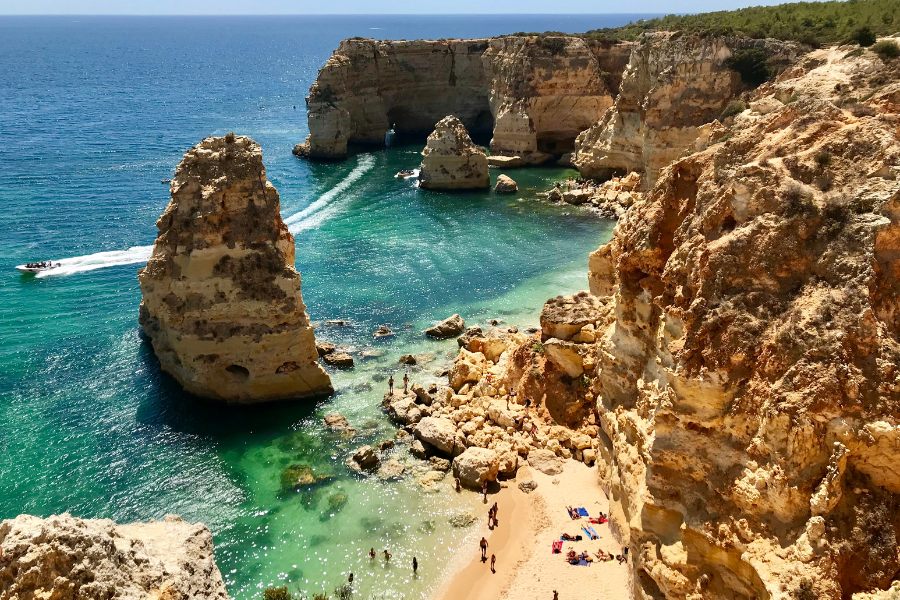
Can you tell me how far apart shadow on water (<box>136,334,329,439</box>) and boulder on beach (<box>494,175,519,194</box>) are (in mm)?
39129

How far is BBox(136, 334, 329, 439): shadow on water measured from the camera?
27.4 m

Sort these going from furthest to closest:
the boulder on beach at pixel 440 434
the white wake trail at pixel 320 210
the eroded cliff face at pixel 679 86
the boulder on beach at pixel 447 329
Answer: the white wake trail at pixel 320 210, the eroded cliff face at pixel 679 86, the boulder on beach at pixel 447 329, the boulder on beach at pixel 440 434

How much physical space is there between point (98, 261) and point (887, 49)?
4829 cm

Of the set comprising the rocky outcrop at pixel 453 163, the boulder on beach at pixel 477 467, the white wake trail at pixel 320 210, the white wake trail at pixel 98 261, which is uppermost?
the rocky outcrop at pixel 453 163

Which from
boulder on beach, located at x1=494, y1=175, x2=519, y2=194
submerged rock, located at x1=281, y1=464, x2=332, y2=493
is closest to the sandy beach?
submerged rock, located at x1=281, y1=464, x2=332, y2=493

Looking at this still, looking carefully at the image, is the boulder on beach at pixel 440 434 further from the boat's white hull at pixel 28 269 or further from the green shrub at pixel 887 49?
the boat's white hull at pixel 28 269

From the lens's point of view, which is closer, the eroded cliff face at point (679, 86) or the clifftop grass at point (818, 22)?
the clifftop grass at point (818, 22)

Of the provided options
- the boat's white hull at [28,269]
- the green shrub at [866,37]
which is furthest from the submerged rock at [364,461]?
the green shrub at [866,37]

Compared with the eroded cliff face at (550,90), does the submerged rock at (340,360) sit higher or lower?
lower

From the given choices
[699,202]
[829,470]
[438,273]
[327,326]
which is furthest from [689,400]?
[438,273]

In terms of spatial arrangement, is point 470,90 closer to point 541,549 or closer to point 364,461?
point 364,461

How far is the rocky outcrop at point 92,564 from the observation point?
35.4 ft

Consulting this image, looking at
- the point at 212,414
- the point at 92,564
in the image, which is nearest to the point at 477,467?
the point at 212,414

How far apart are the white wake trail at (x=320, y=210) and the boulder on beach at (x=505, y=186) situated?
15.8 m
